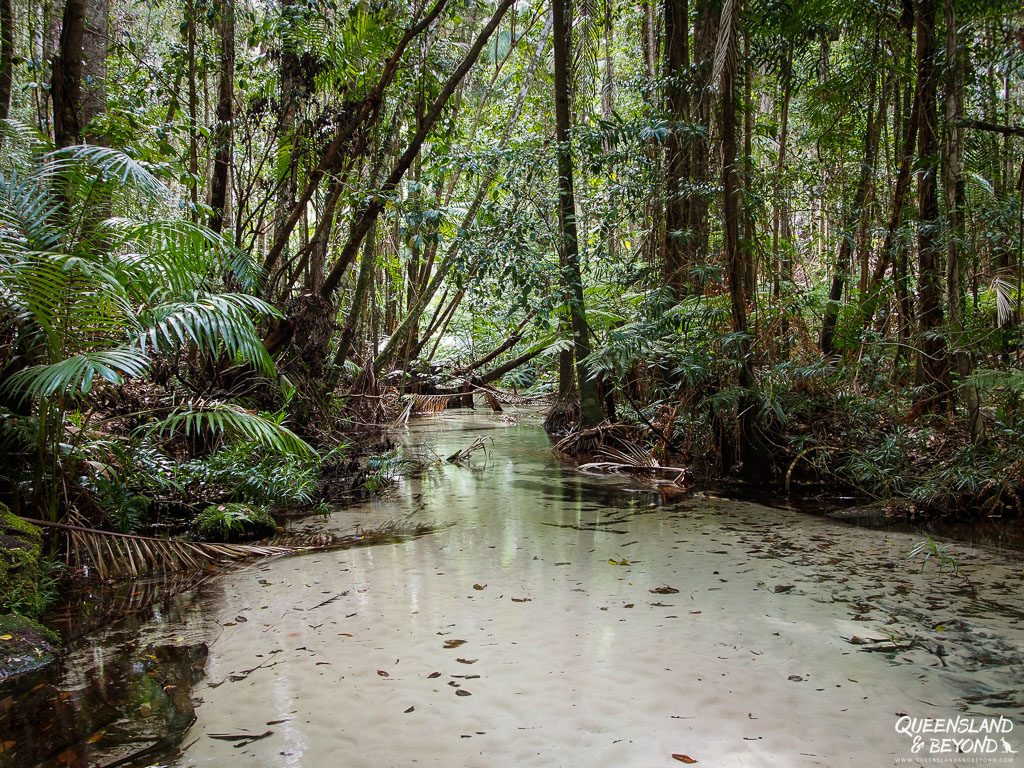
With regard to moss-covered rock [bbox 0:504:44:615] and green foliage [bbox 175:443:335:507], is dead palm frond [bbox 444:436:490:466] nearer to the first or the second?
green foliage [bbox 175:443:335:507]

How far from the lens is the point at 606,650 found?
236 centimetres

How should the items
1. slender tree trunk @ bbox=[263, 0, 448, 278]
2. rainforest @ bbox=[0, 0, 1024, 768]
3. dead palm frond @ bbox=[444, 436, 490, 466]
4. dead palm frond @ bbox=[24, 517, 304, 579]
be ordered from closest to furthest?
rainforest @ bbox=[0, 0, 1024, 768] → dead palm frond @ bbox=[24, 517, 304, 579] → slender tree trunk @ bbox=[263, 0, 448, 278] → dead palm frond @ bbox=[444, 436, 490, 466]

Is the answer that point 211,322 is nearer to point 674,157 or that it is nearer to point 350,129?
point 350,129

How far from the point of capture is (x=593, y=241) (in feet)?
24.6

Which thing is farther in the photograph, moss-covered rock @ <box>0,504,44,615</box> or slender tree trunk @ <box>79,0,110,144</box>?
slender tree trunk @ <box>79,0,110,144</box>

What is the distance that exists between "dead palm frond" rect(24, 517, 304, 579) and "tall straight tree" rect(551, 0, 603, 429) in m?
3.84

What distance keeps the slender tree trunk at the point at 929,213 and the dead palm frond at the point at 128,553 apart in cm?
551

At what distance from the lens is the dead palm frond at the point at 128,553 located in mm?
3236

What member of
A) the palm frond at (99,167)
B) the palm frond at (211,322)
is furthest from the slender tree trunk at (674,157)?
the palm frond at (99,167)

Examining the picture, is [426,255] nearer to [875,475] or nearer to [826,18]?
[826,18]

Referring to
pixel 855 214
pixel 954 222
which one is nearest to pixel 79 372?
pixel 954 222

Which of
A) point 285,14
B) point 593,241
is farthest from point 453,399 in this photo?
point 285,14

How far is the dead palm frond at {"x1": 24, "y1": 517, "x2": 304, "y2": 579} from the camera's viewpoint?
127 inches

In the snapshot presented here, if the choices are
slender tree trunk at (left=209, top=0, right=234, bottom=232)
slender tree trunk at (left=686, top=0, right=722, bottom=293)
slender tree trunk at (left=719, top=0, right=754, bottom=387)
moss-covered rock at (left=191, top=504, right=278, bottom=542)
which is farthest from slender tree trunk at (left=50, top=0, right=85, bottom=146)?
slender tree trunk at (left=686, top=0, right=722, bottom=293)
